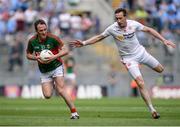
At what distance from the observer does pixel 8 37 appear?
34406mm

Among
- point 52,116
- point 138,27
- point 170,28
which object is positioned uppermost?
point 170,28

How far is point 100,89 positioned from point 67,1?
18.3 feet

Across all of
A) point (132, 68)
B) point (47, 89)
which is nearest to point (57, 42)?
point (47, 89)

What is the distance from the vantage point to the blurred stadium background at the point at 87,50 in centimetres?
3272

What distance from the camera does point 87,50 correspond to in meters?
33.2

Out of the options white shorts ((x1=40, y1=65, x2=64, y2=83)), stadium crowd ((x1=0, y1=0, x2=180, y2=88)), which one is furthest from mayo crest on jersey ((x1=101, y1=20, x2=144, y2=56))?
stadium crowd ((x1=0, y1=0, x2=180, y2=88))

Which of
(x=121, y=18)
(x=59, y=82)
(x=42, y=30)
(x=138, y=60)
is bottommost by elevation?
(x=59, y=82)

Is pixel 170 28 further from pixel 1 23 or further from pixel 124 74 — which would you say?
pixel 1 23

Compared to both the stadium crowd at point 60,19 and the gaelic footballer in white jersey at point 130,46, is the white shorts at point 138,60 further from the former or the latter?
the stadium crowd at point 60,19

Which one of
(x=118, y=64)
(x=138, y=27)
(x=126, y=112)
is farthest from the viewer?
(x=118, y=64)

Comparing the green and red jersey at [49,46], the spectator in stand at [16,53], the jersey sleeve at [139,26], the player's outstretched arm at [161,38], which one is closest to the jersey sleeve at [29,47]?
the green and red jersey at [49,46]

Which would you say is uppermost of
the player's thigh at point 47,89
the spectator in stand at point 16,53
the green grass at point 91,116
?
the spectator in stand at point 16,53

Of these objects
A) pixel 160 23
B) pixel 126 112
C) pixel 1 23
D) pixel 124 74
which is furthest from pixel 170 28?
pixel 126 112

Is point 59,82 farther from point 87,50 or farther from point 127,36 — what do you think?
point 87,50
